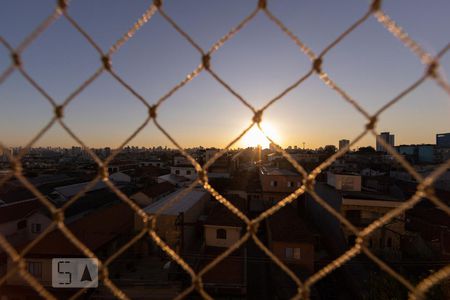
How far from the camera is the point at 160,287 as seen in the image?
151 inches

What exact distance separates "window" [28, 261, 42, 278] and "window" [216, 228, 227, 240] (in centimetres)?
317

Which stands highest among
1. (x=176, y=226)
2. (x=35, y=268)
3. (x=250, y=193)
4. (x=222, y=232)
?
(x=176, y=226)

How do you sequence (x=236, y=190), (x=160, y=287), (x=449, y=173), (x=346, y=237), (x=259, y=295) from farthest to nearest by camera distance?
(x=449, y=173) → (x=236, y=190) → (x=346, y=237) → (x=259, y=295) → (x=160, y=287)

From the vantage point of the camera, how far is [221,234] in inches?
222

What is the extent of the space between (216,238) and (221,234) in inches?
5.5

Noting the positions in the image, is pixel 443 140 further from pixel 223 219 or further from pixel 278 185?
pixel 223 219

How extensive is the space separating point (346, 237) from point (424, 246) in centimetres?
138

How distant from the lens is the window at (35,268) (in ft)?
13.8

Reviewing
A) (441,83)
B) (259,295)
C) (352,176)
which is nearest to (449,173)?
(352,176)

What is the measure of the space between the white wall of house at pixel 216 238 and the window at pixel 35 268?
2946 millimetres

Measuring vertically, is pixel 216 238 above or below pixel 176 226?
below

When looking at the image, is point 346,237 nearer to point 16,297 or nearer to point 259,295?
point 259,295

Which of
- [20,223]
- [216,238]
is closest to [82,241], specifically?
[216,238]

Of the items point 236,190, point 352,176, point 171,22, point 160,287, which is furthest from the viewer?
point 236,190
